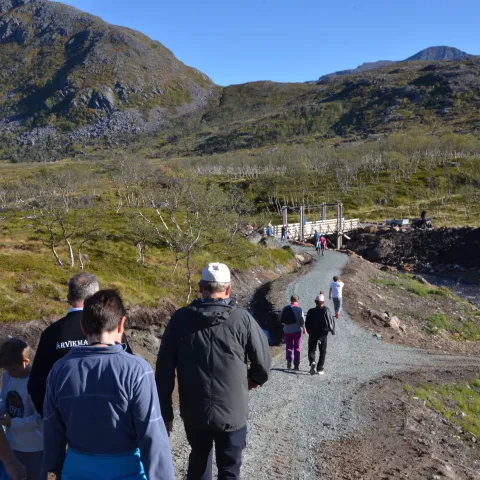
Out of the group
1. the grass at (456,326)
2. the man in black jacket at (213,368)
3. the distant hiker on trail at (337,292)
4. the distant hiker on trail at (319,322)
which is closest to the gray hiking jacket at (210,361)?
the man in black jacket at (213,368)

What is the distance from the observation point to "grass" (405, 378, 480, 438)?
10.6 m

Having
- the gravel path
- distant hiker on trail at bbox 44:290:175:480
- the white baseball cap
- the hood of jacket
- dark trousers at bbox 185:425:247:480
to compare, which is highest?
the white baseball cap

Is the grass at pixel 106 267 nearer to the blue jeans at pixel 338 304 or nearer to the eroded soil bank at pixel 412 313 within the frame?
the eroded soil bank at pixel 412 313

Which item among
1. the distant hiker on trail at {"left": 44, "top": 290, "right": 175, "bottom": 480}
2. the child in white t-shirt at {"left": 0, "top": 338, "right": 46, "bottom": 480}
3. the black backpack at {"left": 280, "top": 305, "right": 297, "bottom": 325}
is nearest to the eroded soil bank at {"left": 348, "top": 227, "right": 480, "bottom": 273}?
the black backpack at {"left": 280, "top": 305, "right": 297, "bottom": 325}

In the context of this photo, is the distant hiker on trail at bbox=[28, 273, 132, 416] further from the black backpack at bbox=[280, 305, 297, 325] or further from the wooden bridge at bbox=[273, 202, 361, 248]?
the wooden bridge at bbox=[273, 202, 361, 248]

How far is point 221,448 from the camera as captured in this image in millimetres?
4129

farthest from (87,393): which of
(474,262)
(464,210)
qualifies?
(464,210)

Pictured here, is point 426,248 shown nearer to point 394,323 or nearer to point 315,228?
point 315,228

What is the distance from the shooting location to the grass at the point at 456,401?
1065 centimetres

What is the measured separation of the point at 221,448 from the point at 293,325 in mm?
7504

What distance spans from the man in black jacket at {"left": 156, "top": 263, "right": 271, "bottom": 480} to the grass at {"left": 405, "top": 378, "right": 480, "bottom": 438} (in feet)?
26.2

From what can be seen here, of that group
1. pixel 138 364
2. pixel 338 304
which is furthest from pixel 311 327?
pixel 138 364

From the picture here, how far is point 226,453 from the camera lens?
13.6 feet

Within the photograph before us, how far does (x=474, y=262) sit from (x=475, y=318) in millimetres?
22576
